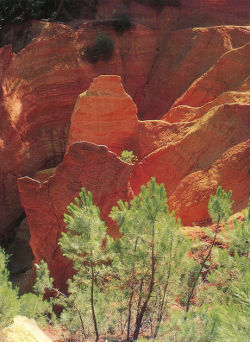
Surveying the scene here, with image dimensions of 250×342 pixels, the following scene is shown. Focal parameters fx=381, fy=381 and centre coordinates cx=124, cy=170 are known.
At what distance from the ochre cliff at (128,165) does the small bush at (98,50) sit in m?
5.74

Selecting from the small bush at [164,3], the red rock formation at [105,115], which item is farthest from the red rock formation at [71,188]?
the small bush at [164,3]

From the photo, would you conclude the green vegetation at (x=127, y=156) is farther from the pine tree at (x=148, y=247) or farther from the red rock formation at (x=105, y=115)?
the pine tree at (x=148, y=247)

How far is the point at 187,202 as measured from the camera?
1140 cm

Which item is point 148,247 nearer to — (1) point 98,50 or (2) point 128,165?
(2) point 128,165

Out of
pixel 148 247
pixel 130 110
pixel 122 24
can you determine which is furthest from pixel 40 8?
pixel 148 247

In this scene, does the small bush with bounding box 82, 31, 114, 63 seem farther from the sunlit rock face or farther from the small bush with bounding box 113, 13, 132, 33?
the small bush with bounding box 113, 13, 132, 33

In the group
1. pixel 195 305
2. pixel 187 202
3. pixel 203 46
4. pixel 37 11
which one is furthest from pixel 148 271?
pixel 37 11

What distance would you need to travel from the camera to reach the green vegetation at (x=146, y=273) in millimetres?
6297

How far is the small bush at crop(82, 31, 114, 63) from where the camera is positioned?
61.3 feet

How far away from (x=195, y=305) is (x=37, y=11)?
16804 mm

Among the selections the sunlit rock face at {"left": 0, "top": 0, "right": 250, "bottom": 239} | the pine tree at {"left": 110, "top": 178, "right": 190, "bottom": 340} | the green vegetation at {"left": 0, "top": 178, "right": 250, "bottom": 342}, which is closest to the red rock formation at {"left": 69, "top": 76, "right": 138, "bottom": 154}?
the sunlit rock face at {"left": 0, "top": 0, "right": 250, "bottom": 239}

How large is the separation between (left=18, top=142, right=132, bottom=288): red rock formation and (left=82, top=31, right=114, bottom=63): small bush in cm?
988

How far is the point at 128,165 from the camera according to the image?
10297 millimetres

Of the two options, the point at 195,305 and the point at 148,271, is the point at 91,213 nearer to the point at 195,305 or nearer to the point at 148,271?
the point at 148,271
